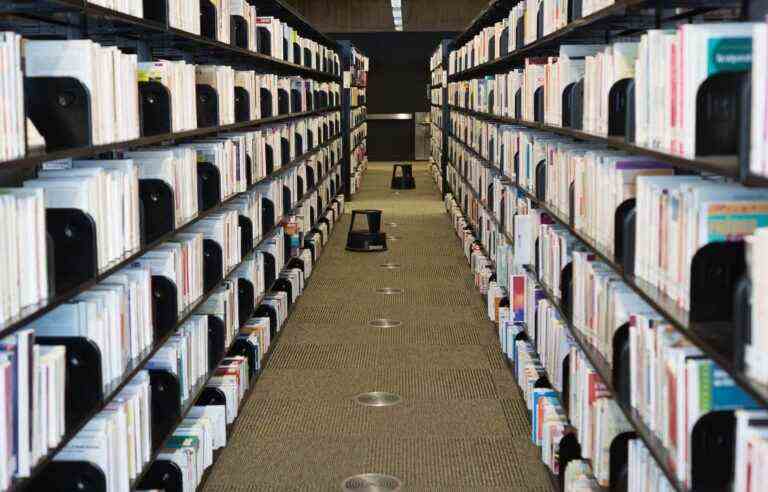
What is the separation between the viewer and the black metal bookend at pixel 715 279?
2148 mm

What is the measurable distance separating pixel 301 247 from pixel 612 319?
18.0 ft

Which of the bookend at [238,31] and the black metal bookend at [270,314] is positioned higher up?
the bookend at [238,31]

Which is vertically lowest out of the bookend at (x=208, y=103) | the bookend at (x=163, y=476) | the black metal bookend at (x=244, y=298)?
the bookend at (x=163, y=476)

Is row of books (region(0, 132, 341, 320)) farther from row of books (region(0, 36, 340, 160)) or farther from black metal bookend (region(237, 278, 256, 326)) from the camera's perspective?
black metal bookend (region(237, 278, 256, 326))

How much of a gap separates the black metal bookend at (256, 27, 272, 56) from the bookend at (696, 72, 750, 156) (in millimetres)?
4472

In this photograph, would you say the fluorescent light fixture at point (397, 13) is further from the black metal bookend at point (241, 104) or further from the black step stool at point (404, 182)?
the black metal bookend at point (241, 104)

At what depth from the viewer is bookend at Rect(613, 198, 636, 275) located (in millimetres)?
2766

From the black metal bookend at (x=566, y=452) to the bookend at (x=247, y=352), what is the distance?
2078 mm

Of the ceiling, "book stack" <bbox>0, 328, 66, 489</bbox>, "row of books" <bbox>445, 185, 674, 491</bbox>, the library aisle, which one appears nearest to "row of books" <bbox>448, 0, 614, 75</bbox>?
"row of books" <bbox>445, 185, 674, 491</bbox>

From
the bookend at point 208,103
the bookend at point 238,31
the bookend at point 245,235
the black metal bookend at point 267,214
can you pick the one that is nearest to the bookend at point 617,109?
the bookend at point 208,103

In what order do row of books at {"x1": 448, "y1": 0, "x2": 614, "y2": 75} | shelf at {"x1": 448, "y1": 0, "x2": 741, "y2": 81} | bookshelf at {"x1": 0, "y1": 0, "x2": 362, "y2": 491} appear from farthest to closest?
row of books at {"x1": 448, "y1": 0, "x2": 614, "y2": 75} → shelf at {"x1": 448, "y1": 0, "x2": 741, "y2": 81} → bookshelf at {"x1": 0, "y1": 0, "x2": 362, "y2": 491}

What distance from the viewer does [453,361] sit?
5.89 m

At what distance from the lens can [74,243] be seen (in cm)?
273

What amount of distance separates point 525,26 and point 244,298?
Answer: 2.33 m
